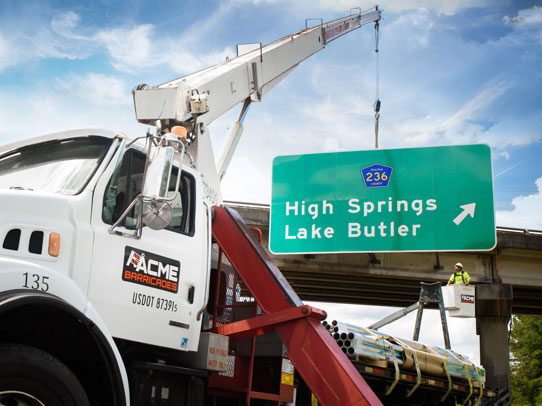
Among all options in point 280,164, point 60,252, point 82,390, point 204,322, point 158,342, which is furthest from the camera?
point 280,164

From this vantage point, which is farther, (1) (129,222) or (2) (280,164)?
(2) (280,164)

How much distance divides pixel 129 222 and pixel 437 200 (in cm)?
926

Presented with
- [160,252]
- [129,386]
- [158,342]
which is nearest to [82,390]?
[129,386]

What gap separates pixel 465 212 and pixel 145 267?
9.21m

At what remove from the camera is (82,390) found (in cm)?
395

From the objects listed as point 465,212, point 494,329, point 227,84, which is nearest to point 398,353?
point 227,84

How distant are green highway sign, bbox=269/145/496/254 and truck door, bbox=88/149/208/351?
792 centimetres

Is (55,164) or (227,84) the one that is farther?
(227,84)

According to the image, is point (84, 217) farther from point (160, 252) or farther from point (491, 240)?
point (491, 240)

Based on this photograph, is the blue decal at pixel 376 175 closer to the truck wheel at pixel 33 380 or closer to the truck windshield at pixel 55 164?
the truck windshield at pixel 55 164

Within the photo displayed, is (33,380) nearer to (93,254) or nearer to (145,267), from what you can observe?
(93,254)

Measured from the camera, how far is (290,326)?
19.1 feet

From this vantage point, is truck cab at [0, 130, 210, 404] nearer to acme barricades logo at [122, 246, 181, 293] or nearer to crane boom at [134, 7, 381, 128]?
acme barricades logo at [122, 246, 181, 293]

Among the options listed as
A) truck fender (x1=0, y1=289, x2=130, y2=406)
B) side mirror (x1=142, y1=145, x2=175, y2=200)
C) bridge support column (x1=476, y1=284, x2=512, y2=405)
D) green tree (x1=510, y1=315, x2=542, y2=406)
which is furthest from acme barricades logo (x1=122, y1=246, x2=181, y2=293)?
green tree (x1=510, y1=315, x2=542, y2=406)
